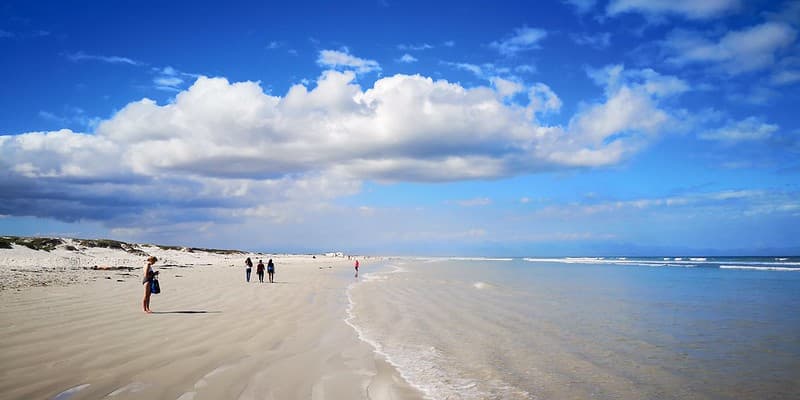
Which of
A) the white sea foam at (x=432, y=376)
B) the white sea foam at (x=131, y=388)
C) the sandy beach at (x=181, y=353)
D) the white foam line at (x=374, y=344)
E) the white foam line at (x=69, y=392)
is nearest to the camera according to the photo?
the white foam line at (x=69, y=392)

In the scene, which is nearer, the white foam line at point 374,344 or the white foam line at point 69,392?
the white foam line at point 69,392

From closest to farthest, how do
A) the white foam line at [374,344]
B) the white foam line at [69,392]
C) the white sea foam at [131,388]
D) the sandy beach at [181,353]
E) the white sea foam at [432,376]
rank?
the white foam line at [69,392], the white sea foam at [131,388], the sandy beach at [181,353], the white sea foam at [432,376], the white foam line at [374,344]

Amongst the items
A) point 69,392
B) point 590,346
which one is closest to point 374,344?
point 590,346

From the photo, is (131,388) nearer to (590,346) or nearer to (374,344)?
(374,344)

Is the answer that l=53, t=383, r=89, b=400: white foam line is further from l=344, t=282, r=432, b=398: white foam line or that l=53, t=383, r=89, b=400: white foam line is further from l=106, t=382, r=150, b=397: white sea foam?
l=344, t=282, r=432, b=398: white foam line

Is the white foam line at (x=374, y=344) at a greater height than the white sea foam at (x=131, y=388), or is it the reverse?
the white sea foam at (x=131, y=388)

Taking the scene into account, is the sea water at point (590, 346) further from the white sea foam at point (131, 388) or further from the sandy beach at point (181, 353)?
the white sea foam at point (131, 388)

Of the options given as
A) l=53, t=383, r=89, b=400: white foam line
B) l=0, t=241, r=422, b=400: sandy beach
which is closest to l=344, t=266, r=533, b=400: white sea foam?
l=0, t=241, r=422, b=400: sandy beach

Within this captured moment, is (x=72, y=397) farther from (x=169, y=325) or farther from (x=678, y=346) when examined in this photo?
(x=678, y=346)

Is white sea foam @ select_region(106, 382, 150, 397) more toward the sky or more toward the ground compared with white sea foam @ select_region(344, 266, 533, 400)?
more toward the sky

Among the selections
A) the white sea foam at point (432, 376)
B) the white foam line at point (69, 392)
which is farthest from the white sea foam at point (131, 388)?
the white sea foam at point (432, 376)

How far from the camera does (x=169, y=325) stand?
1228 centimetres

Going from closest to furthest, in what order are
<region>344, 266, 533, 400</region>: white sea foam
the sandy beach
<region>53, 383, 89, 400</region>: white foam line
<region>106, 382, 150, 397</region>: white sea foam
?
<region>53, 383, 89, 400</region>: white foam line → <region>106, 382, 150, 397</region>: white sea foam → the sandy beach → <region>344, 266, 533, 400</region>: white sea foam

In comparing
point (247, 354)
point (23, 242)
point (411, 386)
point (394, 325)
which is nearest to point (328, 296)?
point (394, 325)
